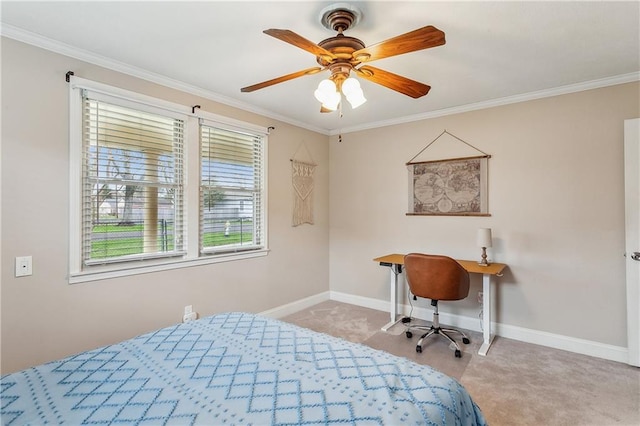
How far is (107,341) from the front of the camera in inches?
95.5

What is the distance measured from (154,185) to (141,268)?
28.3 inches

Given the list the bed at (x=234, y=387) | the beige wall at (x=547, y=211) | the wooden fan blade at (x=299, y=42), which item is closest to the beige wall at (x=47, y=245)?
the bed at (x=234, y=387)

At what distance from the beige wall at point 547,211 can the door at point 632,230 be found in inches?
4.4

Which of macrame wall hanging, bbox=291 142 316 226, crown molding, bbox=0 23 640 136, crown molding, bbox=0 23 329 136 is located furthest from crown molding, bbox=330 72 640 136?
crown molding, bbox=0 23 329 136

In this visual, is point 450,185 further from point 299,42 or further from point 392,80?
point 299,42

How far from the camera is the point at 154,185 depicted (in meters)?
2.73

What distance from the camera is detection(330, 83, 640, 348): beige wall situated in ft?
9.21

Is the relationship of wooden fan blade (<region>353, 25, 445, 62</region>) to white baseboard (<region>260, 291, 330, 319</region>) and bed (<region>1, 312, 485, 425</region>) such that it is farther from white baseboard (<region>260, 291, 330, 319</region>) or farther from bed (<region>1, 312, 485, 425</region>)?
white baseboard (<region>260, 291, 330, 319</region>)

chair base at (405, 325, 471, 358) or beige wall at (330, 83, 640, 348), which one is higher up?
beige wall at (330, 83, 640, 348)

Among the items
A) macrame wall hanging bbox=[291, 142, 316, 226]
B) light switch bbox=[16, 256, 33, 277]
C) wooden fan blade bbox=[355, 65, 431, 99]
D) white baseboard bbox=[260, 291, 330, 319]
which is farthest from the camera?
macrame wall hanging bbox=[291, 142, 316, 226]

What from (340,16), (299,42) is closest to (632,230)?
(340,16)

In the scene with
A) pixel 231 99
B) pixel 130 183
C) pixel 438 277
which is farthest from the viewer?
pixel 231 99

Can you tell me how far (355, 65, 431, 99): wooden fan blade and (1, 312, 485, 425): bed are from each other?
63.1 inches

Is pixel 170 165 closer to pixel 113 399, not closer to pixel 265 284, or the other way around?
pixel 265 284
